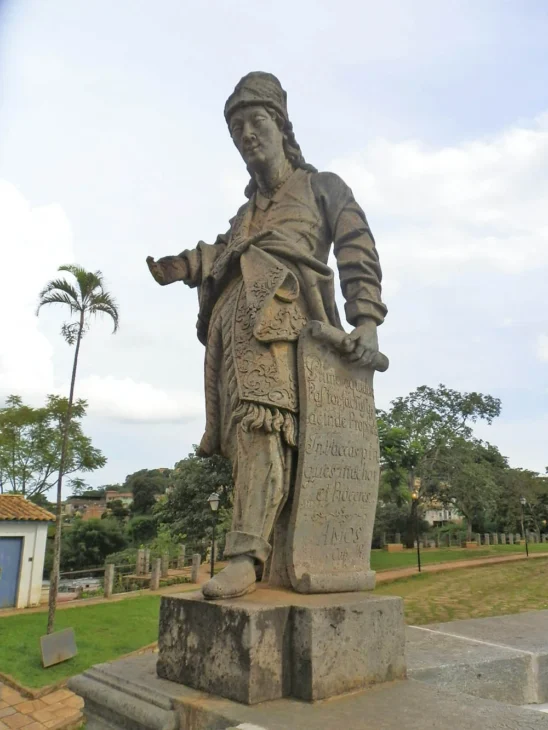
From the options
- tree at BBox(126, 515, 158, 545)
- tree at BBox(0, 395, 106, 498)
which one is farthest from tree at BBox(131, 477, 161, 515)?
tree at BBox(0, 395, 106, 498)

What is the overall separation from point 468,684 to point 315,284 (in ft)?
6.88

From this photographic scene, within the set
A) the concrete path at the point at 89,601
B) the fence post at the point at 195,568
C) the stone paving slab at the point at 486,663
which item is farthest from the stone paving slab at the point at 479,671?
the fence post at the point at 195,568

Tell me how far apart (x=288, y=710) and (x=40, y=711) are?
8068 millimetres

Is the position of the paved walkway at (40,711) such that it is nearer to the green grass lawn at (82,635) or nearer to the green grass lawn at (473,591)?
Answer: the green grass lawn at (82,635)

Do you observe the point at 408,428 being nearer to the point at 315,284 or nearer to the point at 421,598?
the point at 421,598

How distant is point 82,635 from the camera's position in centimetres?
1220

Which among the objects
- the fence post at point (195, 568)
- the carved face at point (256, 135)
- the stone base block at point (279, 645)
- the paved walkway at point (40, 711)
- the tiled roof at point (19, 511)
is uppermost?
the carved face at point (256, 135)

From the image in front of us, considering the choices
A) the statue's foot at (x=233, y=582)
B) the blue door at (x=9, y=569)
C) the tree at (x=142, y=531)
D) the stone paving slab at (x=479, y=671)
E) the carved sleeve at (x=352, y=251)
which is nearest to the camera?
the statue's foot at (x=233, y=582)

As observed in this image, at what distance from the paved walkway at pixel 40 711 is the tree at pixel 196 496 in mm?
15274

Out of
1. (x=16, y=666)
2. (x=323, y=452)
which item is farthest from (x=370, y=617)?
(x=16, y=666)

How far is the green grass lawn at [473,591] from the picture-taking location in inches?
425

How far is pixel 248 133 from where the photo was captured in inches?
120

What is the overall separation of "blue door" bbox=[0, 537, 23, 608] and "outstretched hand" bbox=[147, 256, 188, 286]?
18.2 meters

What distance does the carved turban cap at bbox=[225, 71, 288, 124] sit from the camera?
3021 mm
